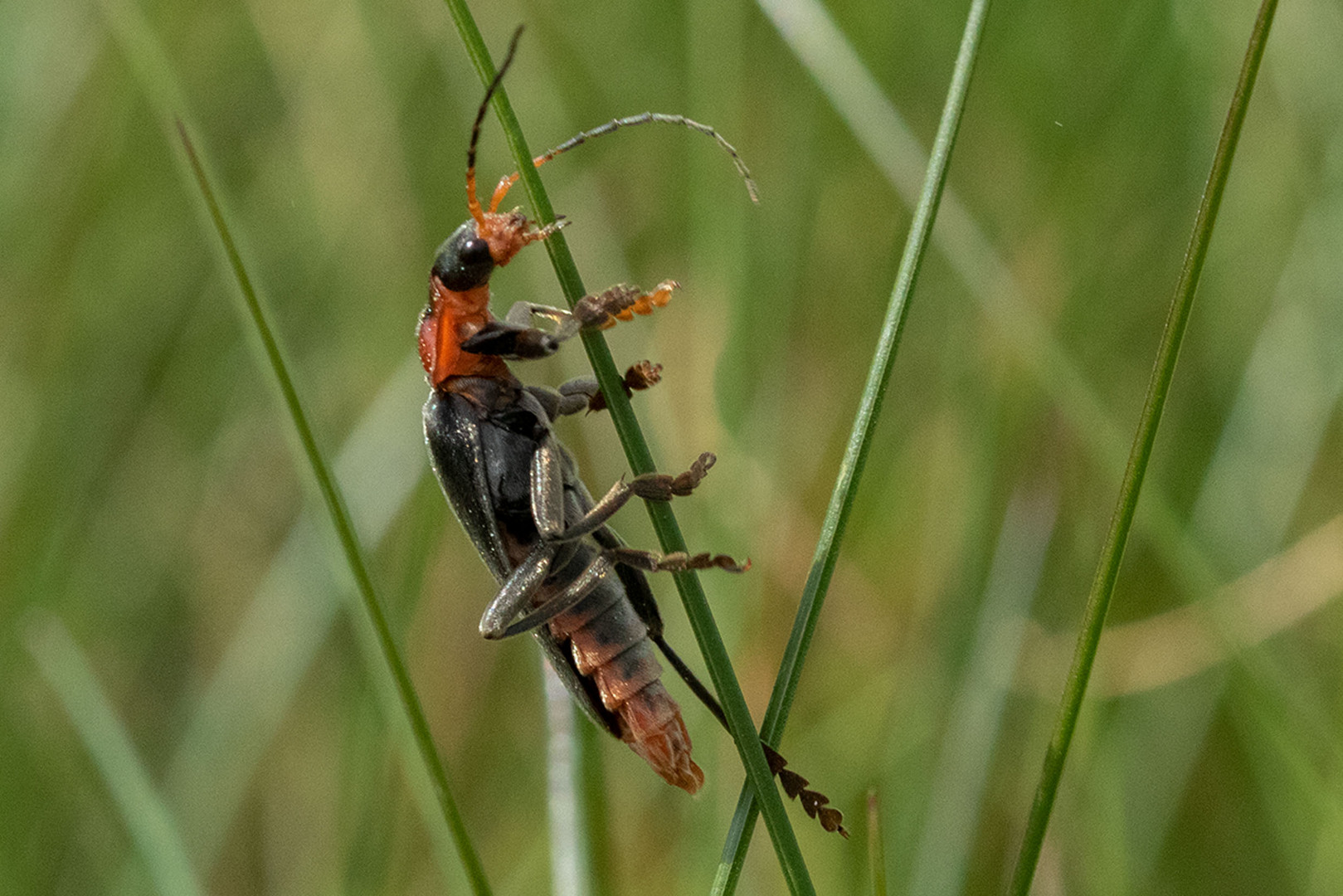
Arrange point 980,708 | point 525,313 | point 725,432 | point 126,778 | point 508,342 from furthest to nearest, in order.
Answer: point 725,432, point 980,708, point 525,313, point 508,342, point 126,778

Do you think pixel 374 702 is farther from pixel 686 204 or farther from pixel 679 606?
pixel 686 204

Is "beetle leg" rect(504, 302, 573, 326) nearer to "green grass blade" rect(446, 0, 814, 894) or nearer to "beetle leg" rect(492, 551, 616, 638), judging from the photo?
"beetle leg" rect(492, 551, 616, 638)

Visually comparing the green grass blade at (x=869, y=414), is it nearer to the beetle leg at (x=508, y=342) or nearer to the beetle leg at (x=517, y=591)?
the beetle leg at (x=517, y=591)

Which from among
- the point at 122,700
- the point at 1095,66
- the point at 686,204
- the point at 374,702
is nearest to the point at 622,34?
the point at 686,204

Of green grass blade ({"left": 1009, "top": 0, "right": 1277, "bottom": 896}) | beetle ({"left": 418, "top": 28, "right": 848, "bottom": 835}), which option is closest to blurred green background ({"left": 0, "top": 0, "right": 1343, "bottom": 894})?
beetle ({"left": 418, "top": 28, "right": 848, "bottom": 835})

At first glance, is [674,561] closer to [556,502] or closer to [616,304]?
[616,304]

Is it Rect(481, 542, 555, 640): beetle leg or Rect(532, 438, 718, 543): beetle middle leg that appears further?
Rect(481, 542, 555, 640): beetle leg

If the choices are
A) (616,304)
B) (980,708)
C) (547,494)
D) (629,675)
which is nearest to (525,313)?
(547,494)
